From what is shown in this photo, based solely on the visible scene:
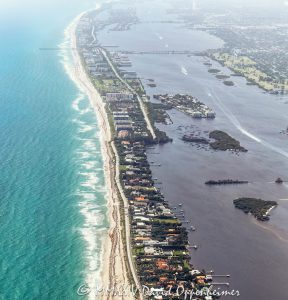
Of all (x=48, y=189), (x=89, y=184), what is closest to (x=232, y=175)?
(x=89, y=184)

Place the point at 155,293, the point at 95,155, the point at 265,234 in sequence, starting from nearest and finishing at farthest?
the point at 155,293 → the point at 265,234 → the point at 95,155

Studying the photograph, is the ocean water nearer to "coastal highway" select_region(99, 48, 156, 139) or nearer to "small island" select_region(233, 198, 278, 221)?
"coastal highway" select_region(99, 48, 156, 139)

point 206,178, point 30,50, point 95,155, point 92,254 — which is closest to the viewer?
point 92,254

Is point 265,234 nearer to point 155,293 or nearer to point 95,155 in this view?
point 155,293

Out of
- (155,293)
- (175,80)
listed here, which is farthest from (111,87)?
(155,293)

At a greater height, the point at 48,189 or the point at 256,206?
the point at 48,189

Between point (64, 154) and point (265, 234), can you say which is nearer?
point (265, 234)

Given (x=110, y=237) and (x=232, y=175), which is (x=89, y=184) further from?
(x=232, y=175)

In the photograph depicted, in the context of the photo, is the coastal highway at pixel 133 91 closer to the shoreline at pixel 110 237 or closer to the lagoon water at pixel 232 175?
the lagoon water at pixel 232 175
